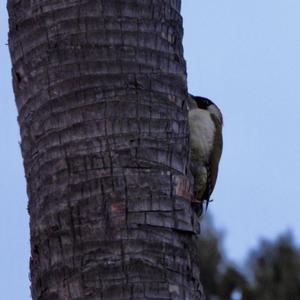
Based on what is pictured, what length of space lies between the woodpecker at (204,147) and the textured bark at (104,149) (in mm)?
1275

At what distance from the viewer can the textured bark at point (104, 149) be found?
4.90 meters

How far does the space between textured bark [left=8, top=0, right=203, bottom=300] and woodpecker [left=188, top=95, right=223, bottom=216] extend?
4.18 feet

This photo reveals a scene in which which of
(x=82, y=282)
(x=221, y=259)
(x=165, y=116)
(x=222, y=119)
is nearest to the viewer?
(x=82, y=282)

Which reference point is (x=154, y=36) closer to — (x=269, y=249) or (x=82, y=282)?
(x=82, y=282)

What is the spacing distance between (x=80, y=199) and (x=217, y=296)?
8921mm

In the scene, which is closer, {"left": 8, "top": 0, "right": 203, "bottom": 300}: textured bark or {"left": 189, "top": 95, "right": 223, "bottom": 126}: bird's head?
{"left": 8, "top": 0, "right": 203, "bottom": 300}: textured bark

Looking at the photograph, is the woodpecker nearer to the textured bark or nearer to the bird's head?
the bird's head

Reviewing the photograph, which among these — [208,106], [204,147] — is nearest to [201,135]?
[204,147]

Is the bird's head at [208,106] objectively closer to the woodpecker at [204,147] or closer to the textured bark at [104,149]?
the woodpecker at [204,147]

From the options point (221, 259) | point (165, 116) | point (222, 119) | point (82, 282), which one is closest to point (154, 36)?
point (165, 116)

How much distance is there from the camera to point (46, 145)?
5133 millimetres

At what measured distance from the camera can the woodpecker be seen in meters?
6.71

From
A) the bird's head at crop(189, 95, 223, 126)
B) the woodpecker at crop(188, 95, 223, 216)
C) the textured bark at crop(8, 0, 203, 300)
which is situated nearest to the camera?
the textured bark at crop(8, 0, 203, 300)

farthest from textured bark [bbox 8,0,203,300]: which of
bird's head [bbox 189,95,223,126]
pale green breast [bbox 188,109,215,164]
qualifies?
bird's head [bbox 189,95,223,126]
